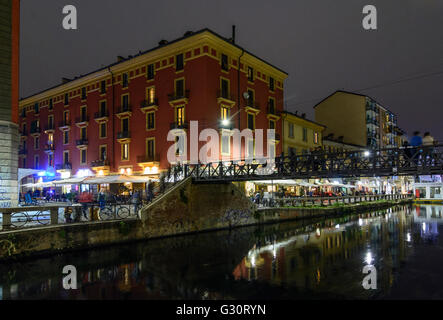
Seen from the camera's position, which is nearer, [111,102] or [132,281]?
[132,281]

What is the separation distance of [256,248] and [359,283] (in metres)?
6.55

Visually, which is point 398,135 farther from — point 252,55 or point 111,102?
point 111,102

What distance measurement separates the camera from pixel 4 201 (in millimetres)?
16500

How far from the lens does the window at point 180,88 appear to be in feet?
90.8

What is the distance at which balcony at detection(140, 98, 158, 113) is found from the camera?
29.5 meters

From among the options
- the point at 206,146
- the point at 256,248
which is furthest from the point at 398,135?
the point at 256,248

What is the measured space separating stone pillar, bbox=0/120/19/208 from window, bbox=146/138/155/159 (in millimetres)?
13466

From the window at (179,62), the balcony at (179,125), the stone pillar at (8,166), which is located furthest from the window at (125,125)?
the stone pillar at (8,166)

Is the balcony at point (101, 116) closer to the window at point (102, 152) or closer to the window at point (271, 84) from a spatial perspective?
the window at point (102, 152)

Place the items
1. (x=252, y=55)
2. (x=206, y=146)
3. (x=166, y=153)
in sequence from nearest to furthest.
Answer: (x=206, y=146), (x=166, y=153), (x=252, y=55)

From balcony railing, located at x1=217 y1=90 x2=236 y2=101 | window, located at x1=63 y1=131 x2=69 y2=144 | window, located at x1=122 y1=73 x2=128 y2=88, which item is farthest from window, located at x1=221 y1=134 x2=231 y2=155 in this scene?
window, located at x1=63 y1=131 x2=69 y2=144

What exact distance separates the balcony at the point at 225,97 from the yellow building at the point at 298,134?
9434 millimetres
